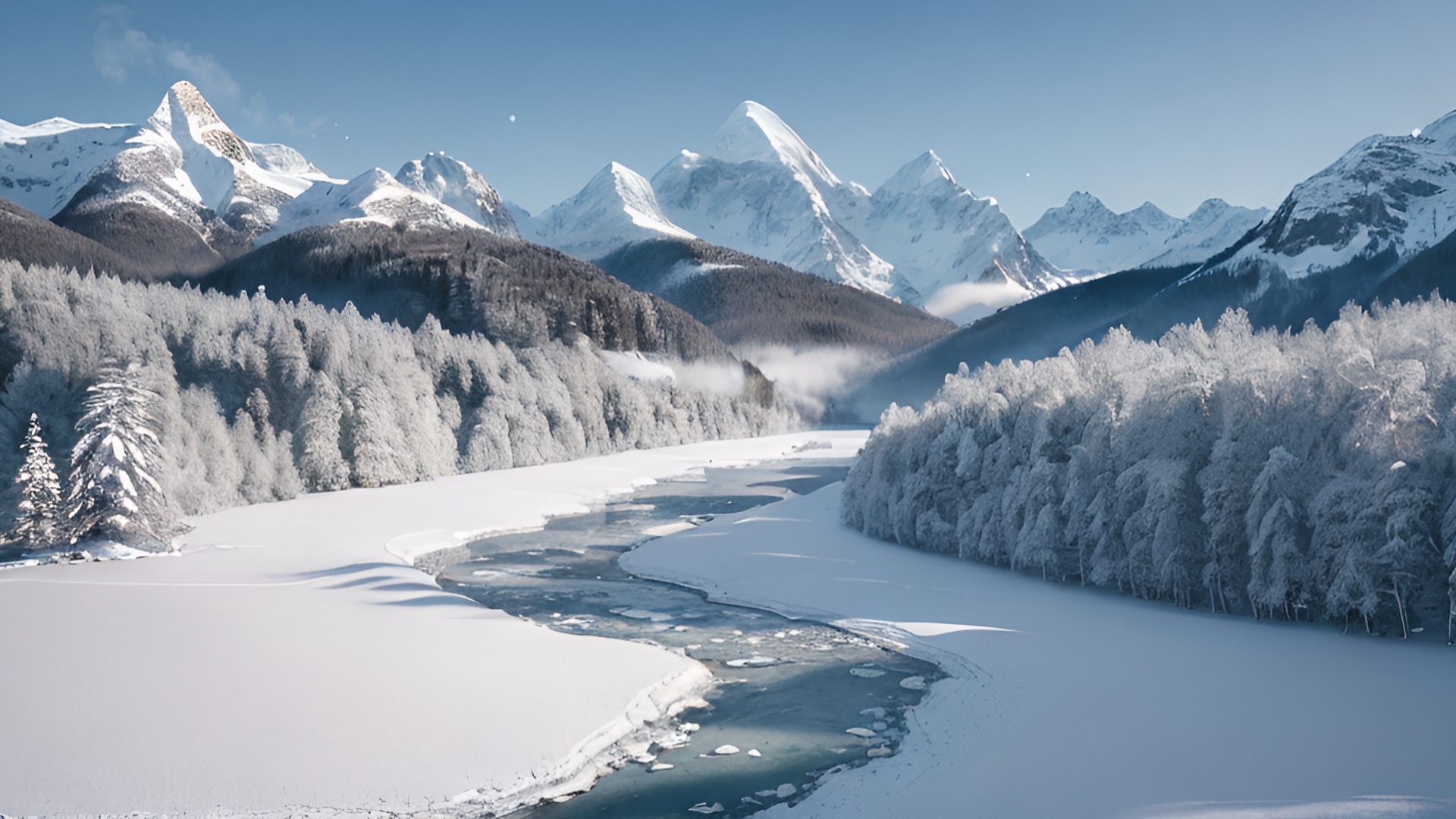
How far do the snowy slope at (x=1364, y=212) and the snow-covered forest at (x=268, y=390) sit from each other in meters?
130

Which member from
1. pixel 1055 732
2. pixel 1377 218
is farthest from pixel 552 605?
pixel 1377 218

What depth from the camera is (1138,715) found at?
18.6m

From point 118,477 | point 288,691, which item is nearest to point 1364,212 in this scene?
point 118,477

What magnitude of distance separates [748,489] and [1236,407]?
144ft

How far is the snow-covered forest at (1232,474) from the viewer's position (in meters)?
23.8

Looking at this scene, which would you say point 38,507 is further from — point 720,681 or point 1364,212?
point 1364,212

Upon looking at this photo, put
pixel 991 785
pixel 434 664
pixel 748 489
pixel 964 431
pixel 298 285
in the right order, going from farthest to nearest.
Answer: pixel 298 285, pixel 748 489, pixel 964 431, pixel 434 664, pixel 991 785

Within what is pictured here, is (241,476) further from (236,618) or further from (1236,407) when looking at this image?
(1236,407)

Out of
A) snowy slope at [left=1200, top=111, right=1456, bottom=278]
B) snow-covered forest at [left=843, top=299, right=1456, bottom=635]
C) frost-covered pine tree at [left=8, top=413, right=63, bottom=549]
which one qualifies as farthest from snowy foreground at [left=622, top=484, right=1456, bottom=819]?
snowy slope at [left=1200, top=111, right=1456, bottom=278]

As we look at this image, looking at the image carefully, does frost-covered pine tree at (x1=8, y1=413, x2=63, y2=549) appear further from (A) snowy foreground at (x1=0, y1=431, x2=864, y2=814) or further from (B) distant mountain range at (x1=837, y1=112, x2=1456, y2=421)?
(B) distant mountain range at (x1=837, y1=112, x2=1456, y2=421)

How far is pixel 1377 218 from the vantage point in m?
145

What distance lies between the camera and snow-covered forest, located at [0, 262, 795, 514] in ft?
160

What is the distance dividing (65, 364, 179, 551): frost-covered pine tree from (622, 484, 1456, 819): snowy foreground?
2520 cm

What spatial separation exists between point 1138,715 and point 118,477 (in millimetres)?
37827
